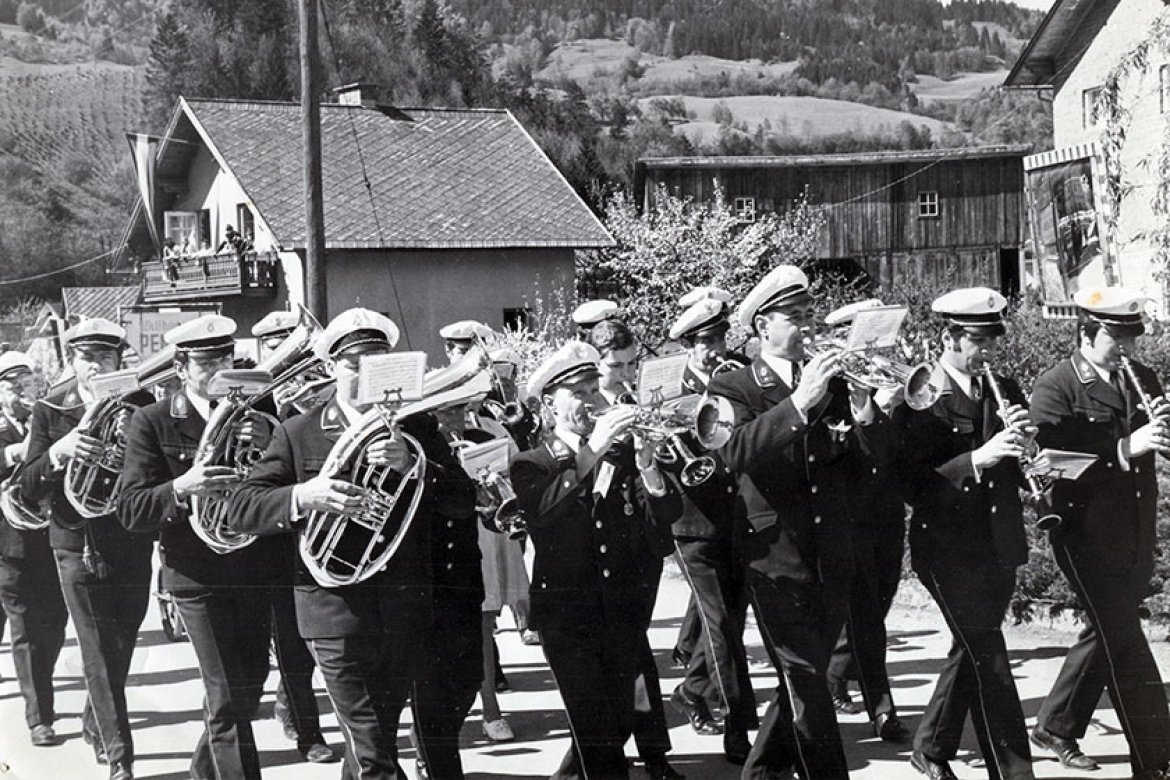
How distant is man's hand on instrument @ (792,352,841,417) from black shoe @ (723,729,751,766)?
7.06 feet

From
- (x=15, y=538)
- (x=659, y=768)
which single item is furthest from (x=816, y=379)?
(x=15, y=538)

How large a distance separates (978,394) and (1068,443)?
572 millimetres

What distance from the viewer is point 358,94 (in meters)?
23.8

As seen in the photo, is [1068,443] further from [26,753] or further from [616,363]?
[26,753]

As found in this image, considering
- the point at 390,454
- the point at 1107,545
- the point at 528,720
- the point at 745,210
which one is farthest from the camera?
the point at 745,210

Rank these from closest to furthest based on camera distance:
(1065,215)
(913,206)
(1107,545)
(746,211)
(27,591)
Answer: (1107,545) → (27,591) → (1065,215) → (746,211) → (913,206)

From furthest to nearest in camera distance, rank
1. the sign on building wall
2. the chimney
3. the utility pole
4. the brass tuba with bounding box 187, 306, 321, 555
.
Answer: the chimney
the utility pole
the sign on building wall
the brass tuba with bounding box 187, 306, 321, 555

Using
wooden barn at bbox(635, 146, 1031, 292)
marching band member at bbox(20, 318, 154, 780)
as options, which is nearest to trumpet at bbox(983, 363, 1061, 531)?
marching band member at bbox(20, 318, 154, 780)

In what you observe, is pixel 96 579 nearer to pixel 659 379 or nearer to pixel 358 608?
pixel 358 608

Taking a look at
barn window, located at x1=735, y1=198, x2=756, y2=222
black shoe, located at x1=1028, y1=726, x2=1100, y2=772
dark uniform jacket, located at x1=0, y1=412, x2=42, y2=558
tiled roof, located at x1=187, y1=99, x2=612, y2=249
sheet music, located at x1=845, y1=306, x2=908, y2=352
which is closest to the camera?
sheet music, located at x1=845, y1=306, x2=908, y2=352

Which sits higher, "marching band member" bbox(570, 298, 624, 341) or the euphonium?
"marching band member" bbox(570, 298, 624, 341)

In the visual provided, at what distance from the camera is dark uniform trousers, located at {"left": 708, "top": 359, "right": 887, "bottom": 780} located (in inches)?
219

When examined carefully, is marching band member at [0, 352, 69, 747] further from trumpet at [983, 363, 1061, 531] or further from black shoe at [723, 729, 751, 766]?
trumpet at [983, 363, 1061, 531]

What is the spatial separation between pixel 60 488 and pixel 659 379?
3.69m
